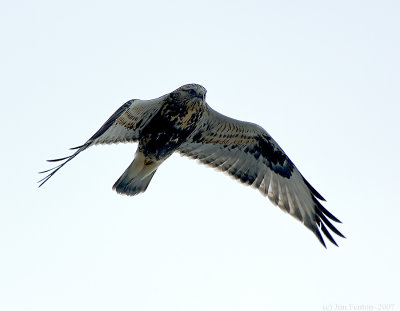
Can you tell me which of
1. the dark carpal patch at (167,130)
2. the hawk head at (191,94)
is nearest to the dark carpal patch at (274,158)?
the dark carpal patch at (167,130)

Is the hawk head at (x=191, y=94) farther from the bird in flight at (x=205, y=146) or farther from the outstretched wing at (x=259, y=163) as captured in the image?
the outstretched wing at (x=259, y=163)

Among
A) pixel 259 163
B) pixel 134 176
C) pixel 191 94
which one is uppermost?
pixel 191 94

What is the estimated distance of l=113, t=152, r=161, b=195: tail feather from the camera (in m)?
10.7

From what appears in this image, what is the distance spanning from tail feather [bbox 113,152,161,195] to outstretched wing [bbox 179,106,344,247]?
2.83ft

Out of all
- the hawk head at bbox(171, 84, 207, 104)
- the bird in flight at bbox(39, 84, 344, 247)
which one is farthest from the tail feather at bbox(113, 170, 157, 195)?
the hawk head at bbox(171, 84, 207, 104)

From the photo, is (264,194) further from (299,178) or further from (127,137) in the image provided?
(127,137)

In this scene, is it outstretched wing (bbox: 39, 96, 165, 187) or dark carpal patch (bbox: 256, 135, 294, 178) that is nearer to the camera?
outstretched wing (bbox: 39, 96, 165, 187)

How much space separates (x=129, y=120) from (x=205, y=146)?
1.45 metres

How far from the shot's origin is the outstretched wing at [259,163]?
11.1 m

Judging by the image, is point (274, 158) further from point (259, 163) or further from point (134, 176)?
point (134, 176)

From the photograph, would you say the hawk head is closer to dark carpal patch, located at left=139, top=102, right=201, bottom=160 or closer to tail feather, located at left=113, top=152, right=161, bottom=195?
dark carpal patch, located at left=139, top=102, right=201, bottom=160

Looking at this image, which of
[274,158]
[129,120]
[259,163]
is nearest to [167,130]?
[129,120]

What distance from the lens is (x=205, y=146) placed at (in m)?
11.3

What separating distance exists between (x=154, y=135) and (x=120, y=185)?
967 mm
